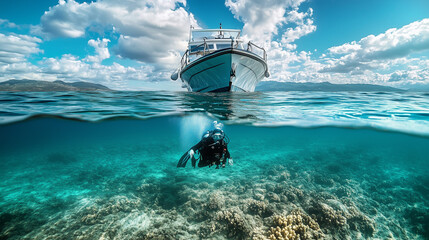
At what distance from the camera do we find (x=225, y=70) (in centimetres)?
1260

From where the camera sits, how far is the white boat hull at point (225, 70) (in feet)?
39.4

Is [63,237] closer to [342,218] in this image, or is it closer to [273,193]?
[273,193]

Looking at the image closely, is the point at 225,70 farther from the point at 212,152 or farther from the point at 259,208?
the point at 259,208

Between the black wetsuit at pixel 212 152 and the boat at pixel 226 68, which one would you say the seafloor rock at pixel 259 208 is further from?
the boat at pixel 226 68

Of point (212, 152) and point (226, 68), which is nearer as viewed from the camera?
point (212, 152)

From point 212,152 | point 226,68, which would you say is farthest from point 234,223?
point 226,68

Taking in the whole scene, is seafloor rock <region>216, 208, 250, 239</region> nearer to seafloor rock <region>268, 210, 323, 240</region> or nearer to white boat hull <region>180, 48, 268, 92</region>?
seafloor rock <region>268, 210, 323, 240</region>

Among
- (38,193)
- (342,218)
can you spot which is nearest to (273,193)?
(342,218)

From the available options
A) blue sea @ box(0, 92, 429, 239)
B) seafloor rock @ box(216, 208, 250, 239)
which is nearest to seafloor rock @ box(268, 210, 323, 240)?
blue sea @ box(0, 92, 429, 239)

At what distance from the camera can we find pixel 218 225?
6.62 m

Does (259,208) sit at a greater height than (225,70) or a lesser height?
lesser

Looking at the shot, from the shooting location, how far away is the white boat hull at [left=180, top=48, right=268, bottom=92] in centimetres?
1201

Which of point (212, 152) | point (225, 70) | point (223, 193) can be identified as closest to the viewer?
point (212, 152)

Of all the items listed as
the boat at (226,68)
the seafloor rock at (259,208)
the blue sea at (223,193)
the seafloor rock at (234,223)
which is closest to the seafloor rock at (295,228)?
the blue sea at (223,193)
